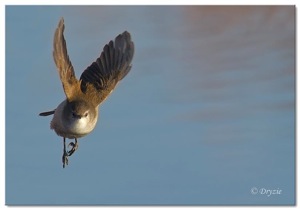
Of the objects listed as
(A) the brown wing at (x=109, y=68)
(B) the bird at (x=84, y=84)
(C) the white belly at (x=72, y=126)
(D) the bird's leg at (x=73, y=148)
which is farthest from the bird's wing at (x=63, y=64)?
(D) the bird's leg at (x=73, y=148)

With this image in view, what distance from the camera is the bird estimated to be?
21.3 feet

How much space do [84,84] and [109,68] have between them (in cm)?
36

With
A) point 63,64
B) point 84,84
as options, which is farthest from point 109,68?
point 63,64

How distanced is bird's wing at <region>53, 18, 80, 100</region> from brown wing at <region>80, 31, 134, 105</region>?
27 cm

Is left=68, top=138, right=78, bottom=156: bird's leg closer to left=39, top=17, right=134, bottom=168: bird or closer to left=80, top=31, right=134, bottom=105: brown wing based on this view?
left=39, top=17, right=134, bottom=168: bird

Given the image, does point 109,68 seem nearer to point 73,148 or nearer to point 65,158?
point 73,148

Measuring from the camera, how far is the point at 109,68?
720cm

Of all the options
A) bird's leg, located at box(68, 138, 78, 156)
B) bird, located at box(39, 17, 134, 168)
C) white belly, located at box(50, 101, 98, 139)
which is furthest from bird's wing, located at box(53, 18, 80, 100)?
bird's leg, located at box(68, 138, 78, 156)

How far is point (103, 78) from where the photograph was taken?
7184 millimetres

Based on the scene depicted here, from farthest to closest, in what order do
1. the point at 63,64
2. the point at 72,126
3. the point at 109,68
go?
the point at 109,68 → the point at 72,126 → the point at 63,64

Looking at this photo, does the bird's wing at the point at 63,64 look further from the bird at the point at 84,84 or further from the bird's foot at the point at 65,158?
the bird's foot at the point at 65,158

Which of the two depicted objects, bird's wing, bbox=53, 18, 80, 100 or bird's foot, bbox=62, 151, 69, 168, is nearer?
bird's wing, bbox=53, 18, 80, 100
